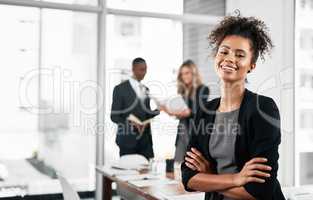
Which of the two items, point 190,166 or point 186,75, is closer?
point 190,166

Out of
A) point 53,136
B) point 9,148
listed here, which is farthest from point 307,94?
point 9,148

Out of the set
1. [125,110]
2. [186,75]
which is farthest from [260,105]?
[186,75]

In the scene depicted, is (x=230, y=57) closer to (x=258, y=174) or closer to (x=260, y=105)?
(x=260, y=105)

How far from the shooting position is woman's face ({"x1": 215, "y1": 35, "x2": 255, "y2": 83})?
125 cm

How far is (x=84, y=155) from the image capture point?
15.0 feet

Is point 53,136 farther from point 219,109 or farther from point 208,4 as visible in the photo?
point 219,109

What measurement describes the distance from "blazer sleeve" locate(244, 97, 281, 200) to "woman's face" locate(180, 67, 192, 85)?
148 inches

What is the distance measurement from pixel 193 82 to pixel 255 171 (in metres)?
3.83

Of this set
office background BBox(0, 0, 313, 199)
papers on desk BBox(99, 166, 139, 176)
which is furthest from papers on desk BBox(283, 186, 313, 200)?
office background BBox(0, 0, 313, 199)

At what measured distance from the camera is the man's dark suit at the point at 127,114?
180 inches

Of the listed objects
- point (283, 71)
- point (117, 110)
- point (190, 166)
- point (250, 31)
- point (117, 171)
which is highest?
point (283, 71)

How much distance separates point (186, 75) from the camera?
5.16m

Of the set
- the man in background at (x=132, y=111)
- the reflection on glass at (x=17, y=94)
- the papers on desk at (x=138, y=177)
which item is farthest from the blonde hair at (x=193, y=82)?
the papers on desk at (x=138, y=177)

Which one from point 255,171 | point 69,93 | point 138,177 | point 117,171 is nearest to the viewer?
point 255,171
